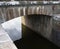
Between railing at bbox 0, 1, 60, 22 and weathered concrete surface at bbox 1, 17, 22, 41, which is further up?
railing at bbox 0, 1, 60, 22

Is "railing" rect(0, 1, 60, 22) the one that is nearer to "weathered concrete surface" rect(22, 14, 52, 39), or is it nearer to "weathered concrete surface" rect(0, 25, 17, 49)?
"weathered concrete surface" rect(22, 14, 52, 39)

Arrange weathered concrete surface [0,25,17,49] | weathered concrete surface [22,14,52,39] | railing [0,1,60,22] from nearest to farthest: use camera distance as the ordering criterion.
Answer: weathered concrete surface [0,25,17,49] < railing [0,1,60,22] < weathered concrete surface [22,14,52,39]

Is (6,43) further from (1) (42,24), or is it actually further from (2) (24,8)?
(1) (42,24)

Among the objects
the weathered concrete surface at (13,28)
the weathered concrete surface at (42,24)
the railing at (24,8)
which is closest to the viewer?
the railing at (24,8)

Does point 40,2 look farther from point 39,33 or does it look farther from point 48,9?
point 39,33

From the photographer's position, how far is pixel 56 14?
5.84 metres

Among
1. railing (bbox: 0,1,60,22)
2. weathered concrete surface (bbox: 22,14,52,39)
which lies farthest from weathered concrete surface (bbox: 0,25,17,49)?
weathered concrete surface (bbox: 22,14,52,39)

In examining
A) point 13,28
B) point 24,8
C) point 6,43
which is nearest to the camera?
point 6,43

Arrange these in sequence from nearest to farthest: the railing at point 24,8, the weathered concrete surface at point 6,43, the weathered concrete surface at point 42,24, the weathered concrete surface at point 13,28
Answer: the weathered concrete surface at point 6,43 < the railing at point 24,8 < the weathered concrete surface at point 42,24 < the weathered concrete surface at point 13,28

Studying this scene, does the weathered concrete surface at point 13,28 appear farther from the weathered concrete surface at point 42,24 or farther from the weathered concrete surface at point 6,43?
the weathered concrete surface at point 6,43

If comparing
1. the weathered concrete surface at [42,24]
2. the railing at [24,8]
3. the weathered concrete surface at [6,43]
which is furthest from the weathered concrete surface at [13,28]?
the weathered concrete surface at [6,43]

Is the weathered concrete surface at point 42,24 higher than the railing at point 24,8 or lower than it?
lower

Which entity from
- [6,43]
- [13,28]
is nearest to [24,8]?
[13,28]

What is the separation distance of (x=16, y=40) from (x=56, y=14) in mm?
2289
